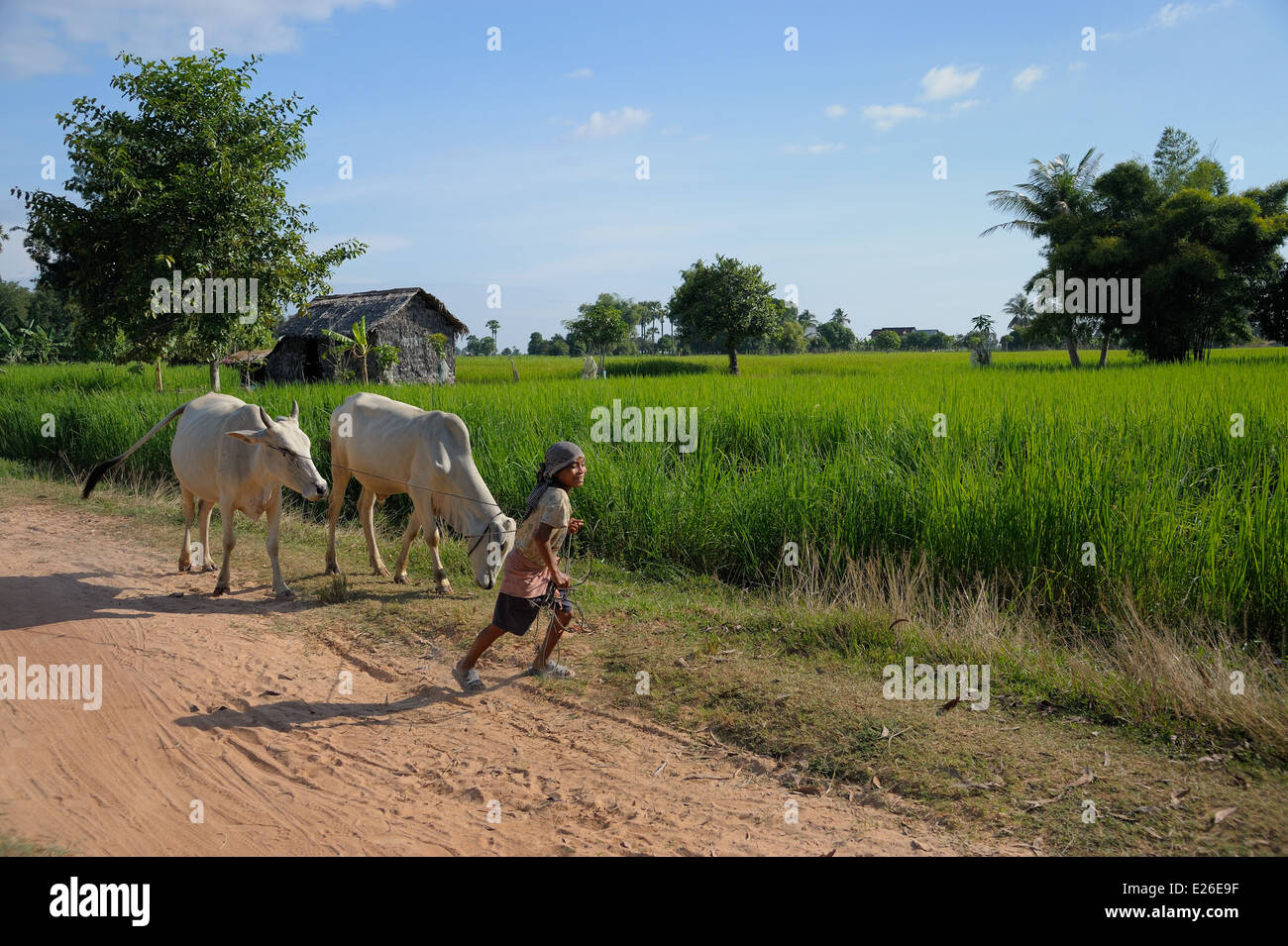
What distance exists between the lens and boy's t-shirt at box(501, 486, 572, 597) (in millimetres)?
4281

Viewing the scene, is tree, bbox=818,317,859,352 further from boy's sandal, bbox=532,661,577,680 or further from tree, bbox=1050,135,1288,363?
boy's sandal, bbox=532,661,577,680

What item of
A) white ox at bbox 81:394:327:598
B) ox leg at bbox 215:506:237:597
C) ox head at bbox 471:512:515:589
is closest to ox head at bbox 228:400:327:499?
white ox at bbox 81:394:327:598

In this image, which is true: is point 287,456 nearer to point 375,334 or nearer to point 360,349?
point 360,349

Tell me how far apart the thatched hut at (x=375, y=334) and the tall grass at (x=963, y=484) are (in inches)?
435

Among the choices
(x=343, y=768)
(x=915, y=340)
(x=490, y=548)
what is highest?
(x=915, y=340)

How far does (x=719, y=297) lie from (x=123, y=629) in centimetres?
3296

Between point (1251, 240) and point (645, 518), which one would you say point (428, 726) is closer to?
point (645, 518)

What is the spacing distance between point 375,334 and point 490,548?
18392mm

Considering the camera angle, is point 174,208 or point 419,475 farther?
point 174,208

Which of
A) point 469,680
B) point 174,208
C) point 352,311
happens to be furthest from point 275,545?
point 352,311

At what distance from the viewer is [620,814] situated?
3.34 meters

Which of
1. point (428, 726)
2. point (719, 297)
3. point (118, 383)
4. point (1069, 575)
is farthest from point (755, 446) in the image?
point (719, 297)

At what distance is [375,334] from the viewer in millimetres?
22156

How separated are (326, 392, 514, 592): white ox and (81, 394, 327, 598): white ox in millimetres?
654
